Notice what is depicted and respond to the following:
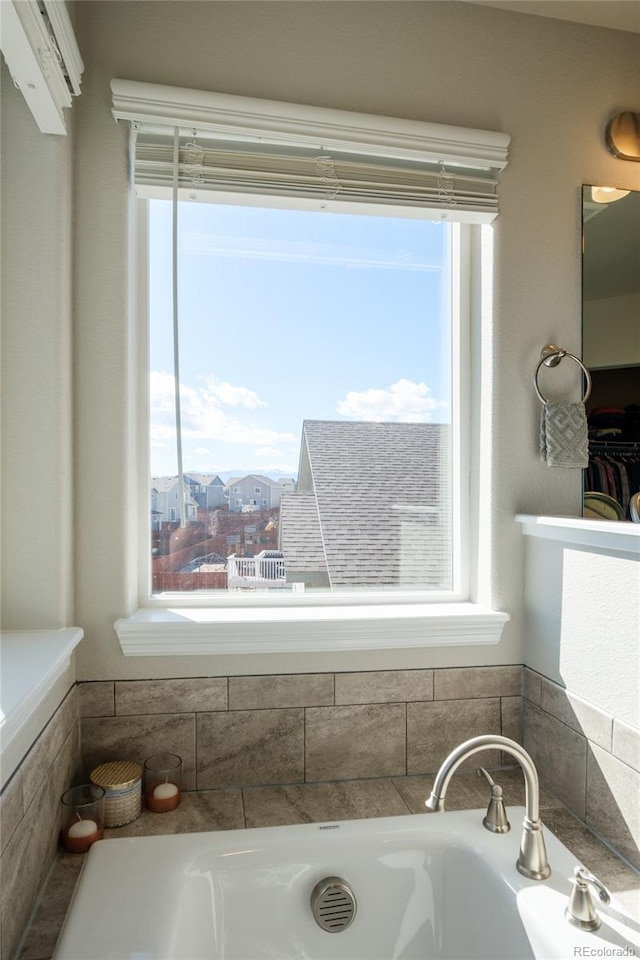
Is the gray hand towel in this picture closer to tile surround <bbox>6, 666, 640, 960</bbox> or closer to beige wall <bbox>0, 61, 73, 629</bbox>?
tile surround <bbox>6, 666, 640, 960</bbox>

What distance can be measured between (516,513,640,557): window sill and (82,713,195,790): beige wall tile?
3.43ft

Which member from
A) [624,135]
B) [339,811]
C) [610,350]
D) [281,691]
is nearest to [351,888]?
[339,811]

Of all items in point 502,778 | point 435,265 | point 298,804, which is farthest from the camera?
point 435,265

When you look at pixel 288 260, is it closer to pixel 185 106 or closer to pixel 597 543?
pixel 185 106

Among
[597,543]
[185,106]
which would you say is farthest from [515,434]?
[185,106]

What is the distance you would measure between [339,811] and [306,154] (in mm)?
1699

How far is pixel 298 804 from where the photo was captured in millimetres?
1468

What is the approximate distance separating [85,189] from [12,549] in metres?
0.91

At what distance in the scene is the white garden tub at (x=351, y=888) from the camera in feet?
3.50

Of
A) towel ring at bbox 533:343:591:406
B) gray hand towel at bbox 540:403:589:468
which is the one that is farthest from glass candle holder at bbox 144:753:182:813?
towel ring at bbox 533:343:591:406

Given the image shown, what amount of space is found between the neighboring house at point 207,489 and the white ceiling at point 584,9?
1.53 meters

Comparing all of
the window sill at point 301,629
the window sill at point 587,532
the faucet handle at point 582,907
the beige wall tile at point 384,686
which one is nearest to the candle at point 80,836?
the window sill at point 301,629

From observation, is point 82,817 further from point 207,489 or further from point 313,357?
point 313,357

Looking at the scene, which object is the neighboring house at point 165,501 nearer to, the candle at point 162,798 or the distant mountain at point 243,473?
the distant mountain at point 243,473
